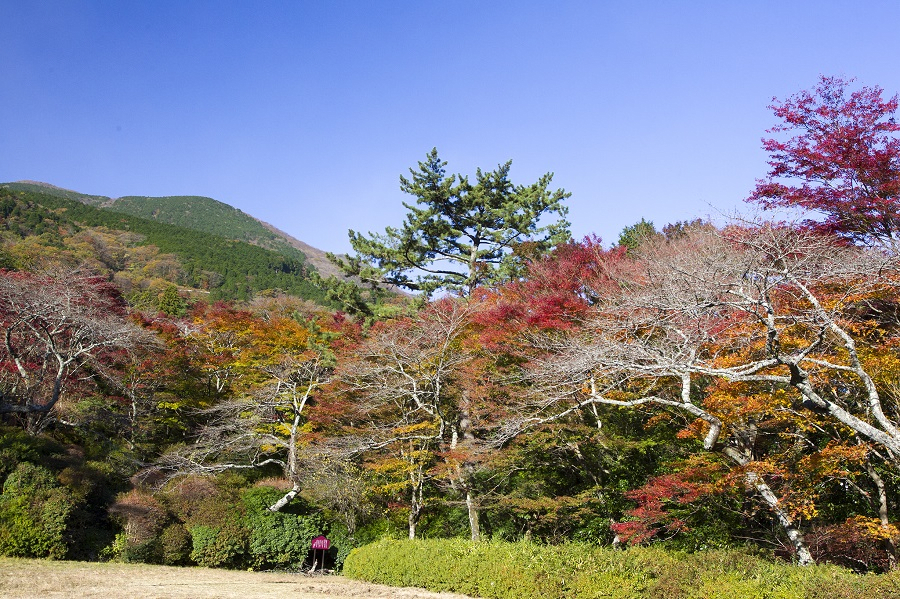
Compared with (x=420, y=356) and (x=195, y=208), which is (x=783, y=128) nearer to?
(x=420, y=356)

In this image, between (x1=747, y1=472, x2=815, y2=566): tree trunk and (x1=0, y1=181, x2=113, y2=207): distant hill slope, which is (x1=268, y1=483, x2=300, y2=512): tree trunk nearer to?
(x1=747, y1=472, x2=815, y2=566): tree trunk

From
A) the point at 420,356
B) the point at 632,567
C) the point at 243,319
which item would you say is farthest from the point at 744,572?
the point at 243,319

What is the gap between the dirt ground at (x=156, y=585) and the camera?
8.12 m

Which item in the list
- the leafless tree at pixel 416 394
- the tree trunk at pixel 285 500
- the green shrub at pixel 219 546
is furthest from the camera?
the tree trunk at pixel 285 500

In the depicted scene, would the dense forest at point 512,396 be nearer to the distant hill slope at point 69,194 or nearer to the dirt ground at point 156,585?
the dirt ground at point 156,585

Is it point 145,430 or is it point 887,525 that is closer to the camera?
point 887,525

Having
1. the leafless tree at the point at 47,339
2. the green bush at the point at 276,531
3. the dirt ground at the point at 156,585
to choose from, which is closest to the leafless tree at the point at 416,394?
the green bush at the point at 276,531

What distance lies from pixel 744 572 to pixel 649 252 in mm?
10018

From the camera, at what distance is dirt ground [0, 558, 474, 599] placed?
8125 mm

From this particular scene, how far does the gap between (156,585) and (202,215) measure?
333 feet

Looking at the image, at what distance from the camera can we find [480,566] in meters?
9.21

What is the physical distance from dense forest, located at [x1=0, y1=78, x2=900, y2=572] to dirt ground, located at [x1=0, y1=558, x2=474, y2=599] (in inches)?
71.7

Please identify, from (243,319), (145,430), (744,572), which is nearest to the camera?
(744,572)

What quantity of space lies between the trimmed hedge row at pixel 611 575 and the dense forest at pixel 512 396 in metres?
1.81
